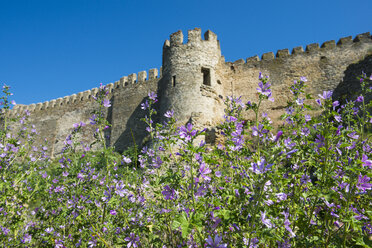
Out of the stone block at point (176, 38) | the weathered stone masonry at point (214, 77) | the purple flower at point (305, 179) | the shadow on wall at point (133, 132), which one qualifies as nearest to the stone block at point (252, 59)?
the weathered stone masonry at point (214, 77)

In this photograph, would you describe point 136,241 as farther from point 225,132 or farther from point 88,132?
point 88,132

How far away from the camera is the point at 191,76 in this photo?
12.3 meters

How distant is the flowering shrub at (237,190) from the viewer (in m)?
1.31

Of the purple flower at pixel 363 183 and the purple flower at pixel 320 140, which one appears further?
the purple flower at pixel 320 140

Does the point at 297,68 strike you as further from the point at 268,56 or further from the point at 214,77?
the point at 214,77

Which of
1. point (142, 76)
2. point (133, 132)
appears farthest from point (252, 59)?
point (133, 132)

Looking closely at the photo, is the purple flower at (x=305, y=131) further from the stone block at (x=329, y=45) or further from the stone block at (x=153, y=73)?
the stone block at (x=153, y=73)

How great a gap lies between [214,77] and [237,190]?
11952mm

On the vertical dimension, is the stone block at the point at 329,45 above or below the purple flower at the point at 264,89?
above

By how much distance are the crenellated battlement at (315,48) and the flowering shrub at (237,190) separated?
46.0 feet

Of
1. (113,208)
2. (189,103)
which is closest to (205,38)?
(189,103)

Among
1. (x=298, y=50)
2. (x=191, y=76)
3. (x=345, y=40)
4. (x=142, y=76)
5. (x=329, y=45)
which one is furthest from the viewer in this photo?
(x=142, y=76)

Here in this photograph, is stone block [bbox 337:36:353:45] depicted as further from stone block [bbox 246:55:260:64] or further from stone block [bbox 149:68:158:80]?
stone block [bbox 149:68:158:80]

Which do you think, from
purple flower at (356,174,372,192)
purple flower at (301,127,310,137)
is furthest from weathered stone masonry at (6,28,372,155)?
purple flower at (356,174,372,192)
